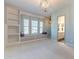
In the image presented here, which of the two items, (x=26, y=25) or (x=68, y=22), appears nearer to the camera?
(x=68, y=22)

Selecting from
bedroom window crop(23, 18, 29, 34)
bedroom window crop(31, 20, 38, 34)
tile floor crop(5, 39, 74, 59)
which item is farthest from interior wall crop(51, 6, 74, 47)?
bedroom window crop(23, 18, 29, 34)

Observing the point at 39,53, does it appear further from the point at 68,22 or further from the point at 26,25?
the point at 26,25

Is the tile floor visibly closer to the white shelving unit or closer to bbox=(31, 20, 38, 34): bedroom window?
the white shelving unit

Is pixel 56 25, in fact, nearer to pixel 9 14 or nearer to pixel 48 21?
pixel 48 21

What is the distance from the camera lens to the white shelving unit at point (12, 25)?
17.4 feet

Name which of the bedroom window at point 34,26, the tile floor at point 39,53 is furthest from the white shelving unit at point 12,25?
the bedroom window at point 34,26

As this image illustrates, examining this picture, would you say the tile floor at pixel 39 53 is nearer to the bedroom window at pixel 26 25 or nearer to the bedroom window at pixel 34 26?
the bedroom window at pixel 26 25

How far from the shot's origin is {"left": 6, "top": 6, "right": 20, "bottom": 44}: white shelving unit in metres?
5.32

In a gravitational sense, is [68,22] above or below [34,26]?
above

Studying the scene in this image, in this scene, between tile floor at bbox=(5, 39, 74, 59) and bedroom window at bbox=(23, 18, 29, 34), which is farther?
bedroom window at bbox=(23, 18, 29, 34)

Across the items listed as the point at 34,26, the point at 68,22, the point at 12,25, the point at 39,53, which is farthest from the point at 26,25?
the point at 39,53

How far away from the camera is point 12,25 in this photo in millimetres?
5602

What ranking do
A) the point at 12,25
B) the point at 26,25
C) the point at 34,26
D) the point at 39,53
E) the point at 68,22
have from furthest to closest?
the point at 34,26 < the point at 26,25 < the point at 68,22 < the point at 12,25 < the point at 39,53
